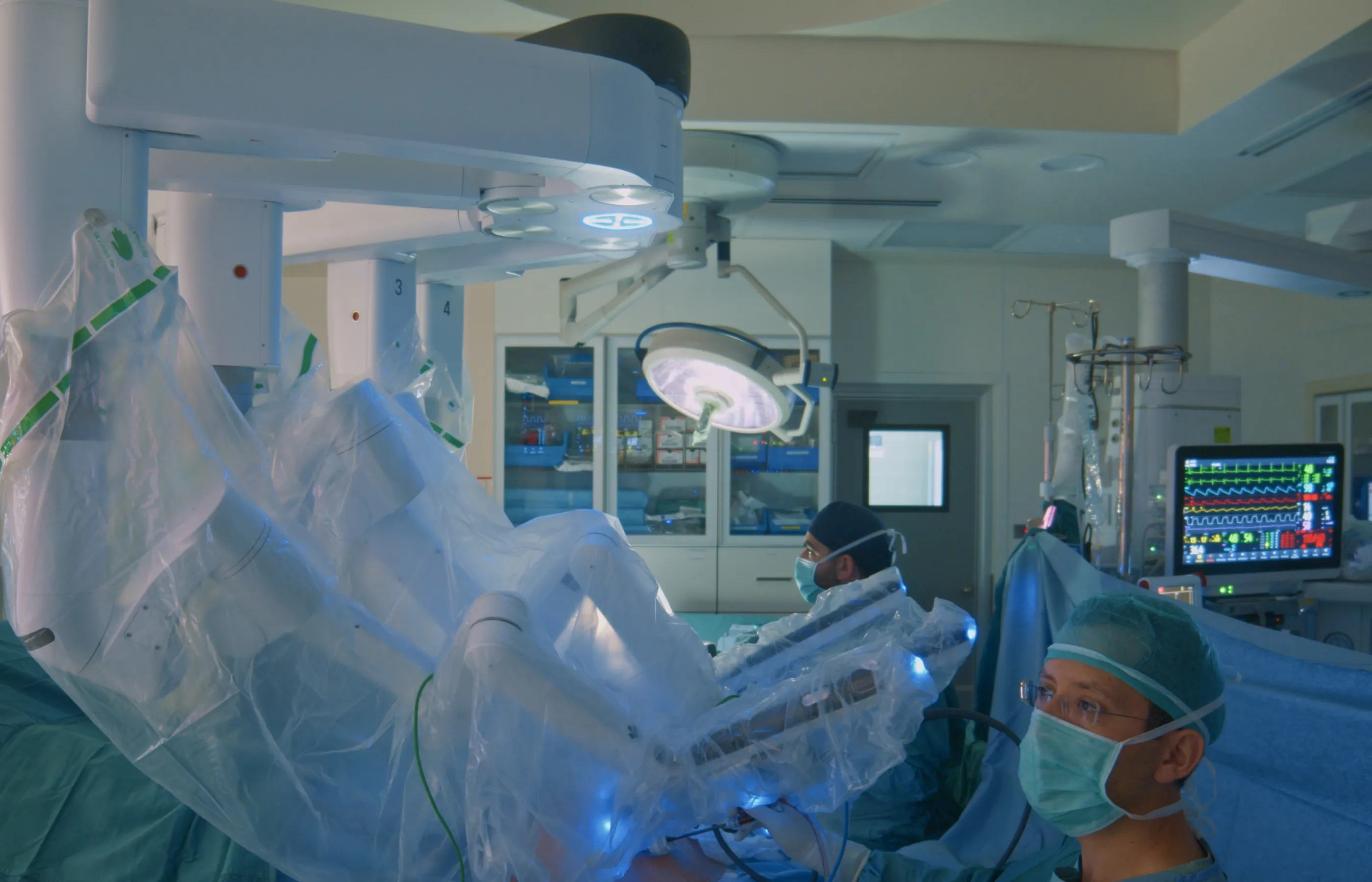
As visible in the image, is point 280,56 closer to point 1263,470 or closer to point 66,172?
point 66,172

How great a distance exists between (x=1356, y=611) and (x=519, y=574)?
2655mm

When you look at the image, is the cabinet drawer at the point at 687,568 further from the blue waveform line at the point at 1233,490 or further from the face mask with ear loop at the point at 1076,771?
the face mask with ear loop at the point at 1076,771

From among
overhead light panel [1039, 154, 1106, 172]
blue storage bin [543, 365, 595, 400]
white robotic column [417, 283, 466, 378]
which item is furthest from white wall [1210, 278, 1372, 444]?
white robotic column [417, 283, 466, 378]

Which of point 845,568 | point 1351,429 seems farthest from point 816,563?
point 1351,429

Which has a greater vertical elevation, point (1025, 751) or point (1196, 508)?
point (1196, 508)

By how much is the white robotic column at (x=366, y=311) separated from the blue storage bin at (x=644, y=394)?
9.50ft

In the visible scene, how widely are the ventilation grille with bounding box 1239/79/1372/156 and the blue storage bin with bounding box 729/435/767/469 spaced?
234 cm

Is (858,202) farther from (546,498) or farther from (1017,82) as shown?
(546,498)

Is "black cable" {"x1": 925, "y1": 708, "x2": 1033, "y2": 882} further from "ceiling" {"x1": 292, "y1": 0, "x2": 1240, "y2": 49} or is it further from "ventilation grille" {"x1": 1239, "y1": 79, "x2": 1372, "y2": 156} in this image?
"ventilation grille" {"x1": 1239, "y1": 79, "x2": 1372, "y2": 156}

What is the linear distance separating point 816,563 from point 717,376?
1.85 feet

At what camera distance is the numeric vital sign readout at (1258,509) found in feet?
8.43

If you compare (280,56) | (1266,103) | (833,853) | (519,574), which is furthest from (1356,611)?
(280,56)

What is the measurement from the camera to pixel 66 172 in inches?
35.7

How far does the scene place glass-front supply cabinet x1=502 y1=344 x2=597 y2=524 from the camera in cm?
466
